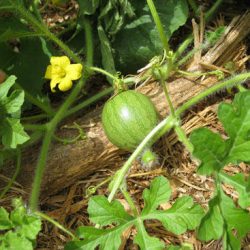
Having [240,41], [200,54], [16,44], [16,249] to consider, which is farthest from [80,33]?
[16,249]

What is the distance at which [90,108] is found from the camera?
106 inches

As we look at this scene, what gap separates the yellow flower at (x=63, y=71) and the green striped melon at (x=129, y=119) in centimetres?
21

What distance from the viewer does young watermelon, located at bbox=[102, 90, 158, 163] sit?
7.63 feet

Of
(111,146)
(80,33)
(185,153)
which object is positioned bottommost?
(185,153)

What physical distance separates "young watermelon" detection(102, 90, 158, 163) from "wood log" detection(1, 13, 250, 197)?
0.49 feet

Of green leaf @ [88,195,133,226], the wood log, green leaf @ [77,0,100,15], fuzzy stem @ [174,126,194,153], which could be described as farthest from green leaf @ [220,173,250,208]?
green leaf @ [77,0,100,15]

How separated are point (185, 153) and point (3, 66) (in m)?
1.01

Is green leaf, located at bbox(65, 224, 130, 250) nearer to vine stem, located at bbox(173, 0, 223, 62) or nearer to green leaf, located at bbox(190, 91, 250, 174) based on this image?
green leaf, located at bbox(190, 91, 250, 174)

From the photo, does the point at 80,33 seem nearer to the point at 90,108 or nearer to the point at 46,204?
the point at 90,108

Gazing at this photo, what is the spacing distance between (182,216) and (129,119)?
0.57 meters

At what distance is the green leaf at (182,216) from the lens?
6.33ft

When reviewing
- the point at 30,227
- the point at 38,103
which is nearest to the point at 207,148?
the point at 30,227

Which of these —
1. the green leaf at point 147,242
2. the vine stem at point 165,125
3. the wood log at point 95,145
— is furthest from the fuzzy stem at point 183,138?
the green leaf at point 147,242

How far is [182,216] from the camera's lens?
1.95 m
